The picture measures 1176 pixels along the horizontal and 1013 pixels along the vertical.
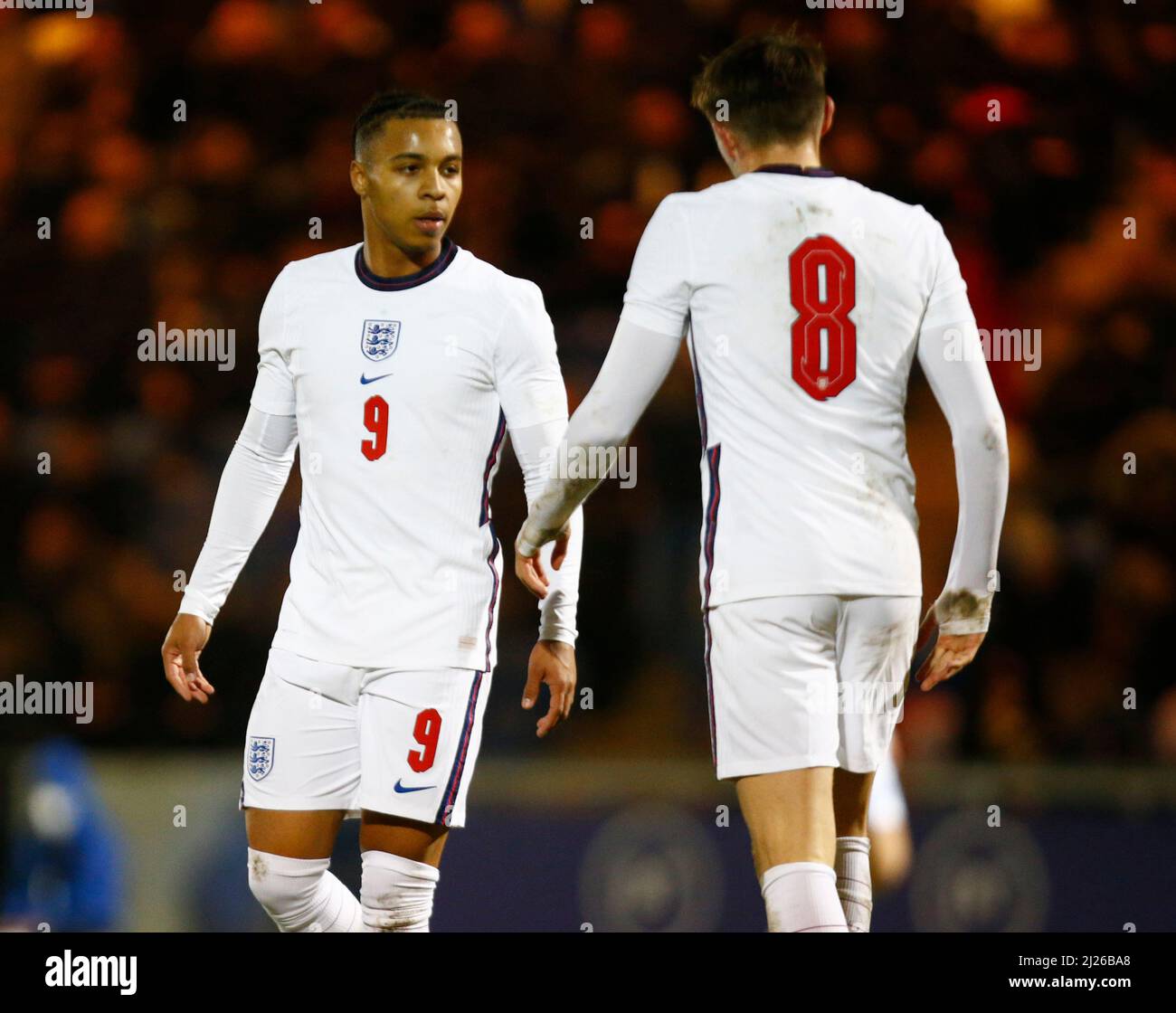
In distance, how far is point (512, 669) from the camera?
6.44 meters

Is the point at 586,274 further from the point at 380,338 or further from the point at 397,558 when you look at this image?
the point at 397,558

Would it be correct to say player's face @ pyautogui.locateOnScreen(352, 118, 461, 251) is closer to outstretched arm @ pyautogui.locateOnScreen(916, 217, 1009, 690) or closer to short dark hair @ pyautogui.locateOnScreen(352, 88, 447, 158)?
short dark hair @ pyautogui.locateOnScreen(352, 88, 447, 158)

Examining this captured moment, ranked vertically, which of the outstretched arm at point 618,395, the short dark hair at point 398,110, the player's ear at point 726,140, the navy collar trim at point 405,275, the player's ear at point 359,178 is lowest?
the outstretched arm at point 618,395

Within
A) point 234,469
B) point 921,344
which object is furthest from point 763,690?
point 234,469

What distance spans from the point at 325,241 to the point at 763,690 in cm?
450

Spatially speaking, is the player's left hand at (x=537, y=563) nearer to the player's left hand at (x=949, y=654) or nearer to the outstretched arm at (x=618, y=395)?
the outstretched arm at (x=618, y=395)

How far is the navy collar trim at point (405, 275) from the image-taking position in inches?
167

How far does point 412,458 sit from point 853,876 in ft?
4.50

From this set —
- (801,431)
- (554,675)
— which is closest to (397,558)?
(554,675)

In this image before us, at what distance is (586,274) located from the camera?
23.7 ft

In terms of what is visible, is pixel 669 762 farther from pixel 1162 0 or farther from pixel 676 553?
pixel 1162 0

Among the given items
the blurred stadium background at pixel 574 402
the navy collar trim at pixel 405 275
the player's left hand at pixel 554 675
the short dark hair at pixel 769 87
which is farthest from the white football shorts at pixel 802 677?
the blurred stadium background at pixel 574 402

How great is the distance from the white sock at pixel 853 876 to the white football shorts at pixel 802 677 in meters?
0.21

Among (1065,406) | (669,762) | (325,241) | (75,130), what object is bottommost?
(669,762)
